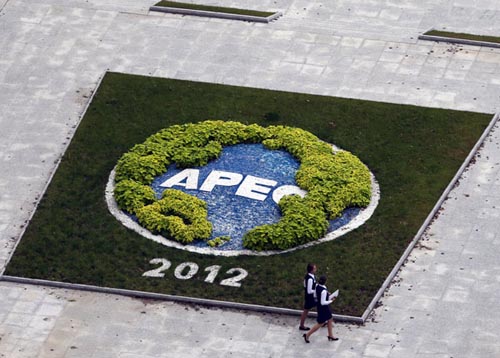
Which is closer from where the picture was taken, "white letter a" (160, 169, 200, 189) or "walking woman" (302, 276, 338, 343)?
"walking woman" (302, 276, 338, 343)

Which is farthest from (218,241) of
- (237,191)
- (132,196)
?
(132,196)

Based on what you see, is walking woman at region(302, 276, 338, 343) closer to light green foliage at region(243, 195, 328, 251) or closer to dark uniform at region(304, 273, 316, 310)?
dark uniform at region(304, 273, 316, 310)

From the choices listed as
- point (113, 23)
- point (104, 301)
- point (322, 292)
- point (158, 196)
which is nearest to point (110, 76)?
point (113, 23)

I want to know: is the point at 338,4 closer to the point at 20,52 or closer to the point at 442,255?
the point at 20,52

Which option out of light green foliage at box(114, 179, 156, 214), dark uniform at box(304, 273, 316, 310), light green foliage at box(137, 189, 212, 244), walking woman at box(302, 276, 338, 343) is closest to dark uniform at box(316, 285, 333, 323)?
walking woman at box(302, 276, 338, 343)

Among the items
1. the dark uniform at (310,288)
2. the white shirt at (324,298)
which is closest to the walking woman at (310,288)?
the dark uniform at (310,288)
